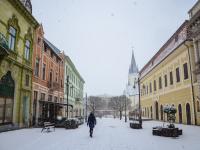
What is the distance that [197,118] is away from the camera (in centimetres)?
2188

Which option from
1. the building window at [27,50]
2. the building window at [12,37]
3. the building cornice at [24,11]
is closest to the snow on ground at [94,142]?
the building window at [12,37]

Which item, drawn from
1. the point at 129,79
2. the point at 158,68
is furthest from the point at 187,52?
the point at 129,79

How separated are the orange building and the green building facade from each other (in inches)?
59.4

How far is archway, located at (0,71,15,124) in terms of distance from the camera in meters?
15.9

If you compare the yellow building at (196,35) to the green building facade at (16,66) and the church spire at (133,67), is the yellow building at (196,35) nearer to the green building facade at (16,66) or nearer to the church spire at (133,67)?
the green building facade at (16,66)

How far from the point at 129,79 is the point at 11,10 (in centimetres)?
9212

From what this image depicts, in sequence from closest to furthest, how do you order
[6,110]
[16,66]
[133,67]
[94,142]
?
1. [94,142]
2. [6,110]
3. [16,66]
4. [133,67]

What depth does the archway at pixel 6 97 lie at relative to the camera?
15.9 meters

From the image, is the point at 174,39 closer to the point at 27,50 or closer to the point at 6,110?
the point at 27,50

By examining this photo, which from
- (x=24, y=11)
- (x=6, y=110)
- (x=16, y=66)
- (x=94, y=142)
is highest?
(x=24, y=11)

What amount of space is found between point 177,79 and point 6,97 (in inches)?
826

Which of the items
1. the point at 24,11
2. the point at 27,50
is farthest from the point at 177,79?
the point at 24,11

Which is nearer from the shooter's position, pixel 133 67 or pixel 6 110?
pixel 6 110

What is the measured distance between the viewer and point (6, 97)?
1655 cm
